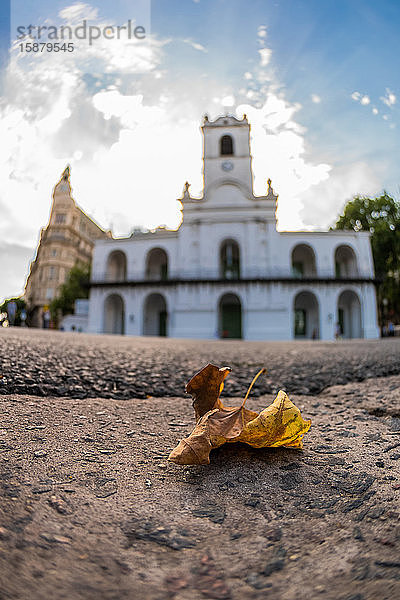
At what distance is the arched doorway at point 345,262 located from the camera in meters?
26.4

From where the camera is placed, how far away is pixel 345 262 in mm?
28266

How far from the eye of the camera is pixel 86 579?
0.62 m

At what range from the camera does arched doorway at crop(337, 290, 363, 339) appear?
2517cm

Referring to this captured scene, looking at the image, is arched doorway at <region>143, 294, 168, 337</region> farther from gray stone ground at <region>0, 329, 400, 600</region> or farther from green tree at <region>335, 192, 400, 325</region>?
gray stone ground at <region>0, 329, 400, 600</region>

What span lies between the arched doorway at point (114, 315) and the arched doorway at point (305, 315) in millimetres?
13095

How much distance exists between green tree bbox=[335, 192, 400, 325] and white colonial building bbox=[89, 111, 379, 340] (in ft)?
11.7

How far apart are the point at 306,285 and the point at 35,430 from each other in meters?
24.4

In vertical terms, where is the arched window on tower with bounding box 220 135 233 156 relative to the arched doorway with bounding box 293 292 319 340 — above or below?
above

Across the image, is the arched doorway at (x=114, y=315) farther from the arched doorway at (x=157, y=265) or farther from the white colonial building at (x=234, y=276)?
the arched doorway at (x=157, y=265)

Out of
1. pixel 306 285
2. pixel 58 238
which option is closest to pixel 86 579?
pixel 306 285

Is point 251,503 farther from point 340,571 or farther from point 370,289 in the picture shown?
point 370,289

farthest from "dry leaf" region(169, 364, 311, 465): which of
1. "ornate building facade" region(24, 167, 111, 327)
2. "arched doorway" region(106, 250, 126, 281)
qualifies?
"ornate building facade" region(24, 167, 111, 327)

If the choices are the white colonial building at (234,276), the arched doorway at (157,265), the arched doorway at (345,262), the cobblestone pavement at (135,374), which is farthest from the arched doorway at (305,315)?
the cobblestone pavement at (135,374)

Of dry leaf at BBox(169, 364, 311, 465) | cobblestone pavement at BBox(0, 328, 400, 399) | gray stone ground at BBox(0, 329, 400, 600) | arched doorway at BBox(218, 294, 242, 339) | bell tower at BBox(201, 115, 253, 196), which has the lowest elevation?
gray stone ground at BBox(0, 329, 400, 600)
